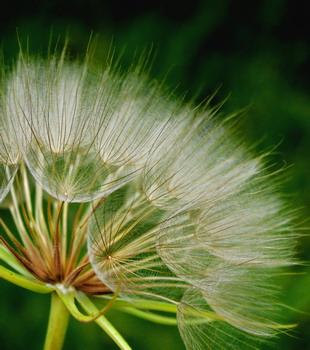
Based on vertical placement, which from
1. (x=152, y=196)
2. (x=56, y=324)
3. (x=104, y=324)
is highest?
(x=152, y=196)

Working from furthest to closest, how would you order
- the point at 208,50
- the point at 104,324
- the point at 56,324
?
the point at 208,50 < the point at 56,324 < the point at 104,324

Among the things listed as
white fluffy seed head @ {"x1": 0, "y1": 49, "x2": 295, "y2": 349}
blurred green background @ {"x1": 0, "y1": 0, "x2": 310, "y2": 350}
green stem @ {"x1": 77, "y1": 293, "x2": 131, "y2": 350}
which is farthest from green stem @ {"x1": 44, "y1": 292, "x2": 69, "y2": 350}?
blurred green background @ {"x1": 0, "y1": 0, "x2": 310, "y2": 350}

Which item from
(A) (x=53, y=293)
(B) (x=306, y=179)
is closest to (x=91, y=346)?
(B) (x=306, y=179)

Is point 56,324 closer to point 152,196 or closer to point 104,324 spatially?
point 104,324

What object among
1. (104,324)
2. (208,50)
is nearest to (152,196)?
(104,324)

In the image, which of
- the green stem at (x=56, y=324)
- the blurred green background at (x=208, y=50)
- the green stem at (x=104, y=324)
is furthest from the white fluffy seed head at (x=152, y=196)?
the blurred green background at (x=208, y=50)

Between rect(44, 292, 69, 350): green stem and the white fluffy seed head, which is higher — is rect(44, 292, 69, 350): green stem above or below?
below

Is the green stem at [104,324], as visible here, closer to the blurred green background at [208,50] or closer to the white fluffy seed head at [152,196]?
the white fluffy seed head at [152,196]

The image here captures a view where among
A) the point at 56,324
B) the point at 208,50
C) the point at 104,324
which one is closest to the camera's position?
the point at 104,324

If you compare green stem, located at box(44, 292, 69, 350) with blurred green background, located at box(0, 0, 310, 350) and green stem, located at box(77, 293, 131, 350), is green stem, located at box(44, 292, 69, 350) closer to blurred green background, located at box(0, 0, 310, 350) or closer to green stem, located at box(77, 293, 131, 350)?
green stem, located at box(77, 293, 131, 350)
